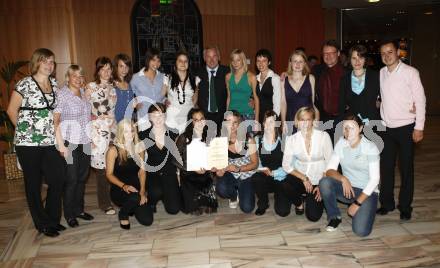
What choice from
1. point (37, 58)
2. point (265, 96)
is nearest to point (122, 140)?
point (37, 58)

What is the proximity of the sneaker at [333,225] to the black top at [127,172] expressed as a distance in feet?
5.95

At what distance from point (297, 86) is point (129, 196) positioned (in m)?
2.07

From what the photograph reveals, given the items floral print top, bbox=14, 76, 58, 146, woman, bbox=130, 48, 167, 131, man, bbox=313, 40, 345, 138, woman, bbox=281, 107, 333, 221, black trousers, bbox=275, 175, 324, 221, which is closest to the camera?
floral print top, bbox=14, 76, 58, 146

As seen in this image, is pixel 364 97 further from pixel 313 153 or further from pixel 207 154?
pixel 207 154

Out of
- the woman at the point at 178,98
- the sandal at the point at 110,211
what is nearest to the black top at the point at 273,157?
the woman at the point at 178,98

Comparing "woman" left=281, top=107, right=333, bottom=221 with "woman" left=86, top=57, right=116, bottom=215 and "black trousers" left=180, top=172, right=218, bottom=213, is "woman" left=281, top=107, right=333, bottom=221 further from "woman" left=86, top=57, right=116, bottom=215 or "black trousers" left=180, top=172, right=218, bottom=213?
"woman" left=86, top=57, right=116, bottom=215

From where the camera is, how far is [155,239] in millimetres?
3387

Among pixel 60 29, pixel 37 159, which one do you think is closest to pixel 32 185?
pixel 37 159

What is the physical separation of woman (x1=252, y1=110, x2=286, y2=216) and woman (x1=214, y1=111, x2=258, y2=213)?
3.3 inches

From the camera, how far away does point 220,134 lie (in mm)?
4242

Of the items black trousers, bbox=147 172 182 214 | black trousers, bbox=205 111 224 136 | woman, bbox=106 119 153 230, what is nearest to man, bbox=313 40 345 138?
black trousers, bbox=205 111 224 136

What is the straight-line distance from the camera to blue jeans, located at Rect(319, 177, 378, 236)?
3.26 meters

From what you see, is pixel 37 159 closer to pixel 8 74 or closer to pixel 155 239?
pixel 155 239

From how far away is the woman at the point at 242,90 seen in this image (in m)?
4.38
